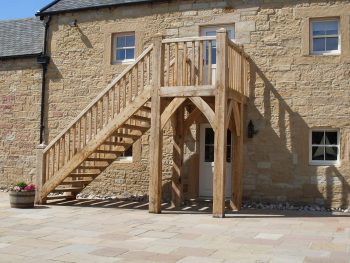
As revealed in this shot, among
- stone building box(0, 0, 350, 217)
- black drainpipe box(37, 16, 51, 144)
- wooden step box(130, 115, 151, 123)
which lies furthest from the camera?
black drainpipe box(37, 16, 51, 144)

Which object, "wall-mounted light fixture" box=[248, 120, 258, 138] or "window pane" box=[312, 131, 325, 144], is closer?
"window pane" box=[312, 131, 325, 144]

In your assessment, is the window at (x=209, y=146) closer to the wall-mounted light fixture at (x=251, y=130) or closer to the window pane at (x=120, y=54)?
the wall-mounted light fixture at (x=251, y=130)

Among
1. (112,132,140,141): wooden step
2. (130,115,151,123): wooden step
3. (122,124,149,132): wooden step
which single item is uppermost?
(130,115,151,123): wooden step

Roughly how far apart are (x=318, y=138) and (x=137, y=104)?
174 inches

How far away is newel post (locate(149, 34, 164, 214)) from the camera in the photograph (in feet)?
30.9

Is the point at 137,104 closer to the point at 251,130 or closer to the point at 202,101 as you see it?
the point at 202,101

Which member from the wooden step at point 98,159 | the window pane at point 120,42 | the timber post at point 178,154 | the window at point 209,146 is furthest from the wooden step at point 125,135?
the window pane at point 120,42

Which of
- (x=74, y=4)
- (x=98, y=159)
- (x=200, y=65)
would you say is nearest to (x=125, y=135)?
(x=98, y=159)

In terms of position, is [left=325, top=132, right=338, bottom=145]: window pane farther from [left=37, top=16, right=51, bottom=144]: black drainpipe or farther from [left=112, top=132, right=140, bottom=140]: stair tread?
[left=37, top=16, right=51, bottom=144]: black drainpipe

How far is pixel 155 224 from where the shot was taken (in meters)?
8.06

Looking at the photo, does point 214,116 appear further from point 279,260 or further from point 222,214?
point 279,260

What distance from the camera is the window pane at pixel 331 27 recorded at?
35.7 feet

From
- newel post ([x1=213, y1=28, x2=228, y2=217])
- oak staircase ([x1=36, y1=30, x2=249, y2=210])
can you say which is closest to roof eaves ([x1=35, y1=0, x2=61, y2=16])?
oak staircase ([x1=36, y1=30, x2=249, y2=210])

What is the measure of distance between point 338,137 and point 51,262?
7.63 meters
